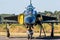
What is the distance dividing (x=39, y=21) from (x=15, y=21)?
3.61 m

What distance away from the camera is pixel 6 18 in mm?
40000

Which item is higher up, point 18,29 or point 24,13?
point 24,13

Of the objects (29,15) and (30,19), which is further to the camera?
(29,15)

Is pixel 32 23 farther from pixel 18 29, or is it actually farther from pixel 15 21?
pixel 18 29

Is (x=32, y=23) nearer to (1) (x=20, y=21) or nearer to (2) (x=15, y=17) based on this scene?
(1) (x=20, y=21)

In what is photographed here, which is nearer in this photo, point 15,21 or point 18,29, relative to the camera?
point 15,21

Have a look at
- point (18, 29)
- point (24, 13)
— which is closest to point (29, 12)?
point (24, 13)

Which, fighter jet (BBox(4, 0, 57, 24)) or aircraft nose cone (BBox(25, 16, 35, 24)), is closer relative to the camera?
aircraft nose cone (BBox(25, 16, 35, 24))

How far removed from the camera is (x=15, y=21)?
38.8 m

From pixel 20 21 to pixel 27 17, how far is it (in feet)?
10.6

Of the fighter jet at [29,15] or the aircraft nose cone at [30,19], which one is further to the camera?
the fighter jet at [29,15]

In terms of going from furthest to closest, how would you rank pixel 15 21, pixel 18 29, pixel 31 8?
1. pixel 18 29
2. pixel 15 21
3. pixel 31 8

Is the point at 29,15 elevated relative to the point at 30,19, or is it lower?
elevated

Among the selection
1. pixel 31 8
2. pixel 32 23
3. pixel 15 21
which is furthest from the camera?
pixel 15 21
